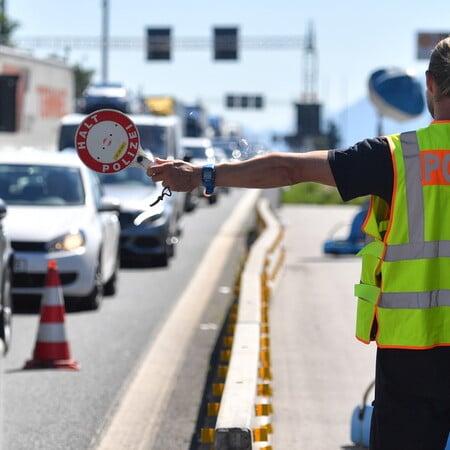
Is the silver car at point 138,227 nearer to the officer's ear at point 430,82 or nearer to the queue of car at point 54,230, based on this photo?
the queue of car at point 54,230

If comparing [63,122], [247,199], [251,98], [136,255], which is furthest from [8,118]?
[251,98]

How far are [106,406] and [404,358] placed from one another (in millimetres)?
5108

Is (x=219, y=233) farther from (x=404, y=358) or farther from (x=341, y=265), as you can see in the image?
(x=404, y=358)

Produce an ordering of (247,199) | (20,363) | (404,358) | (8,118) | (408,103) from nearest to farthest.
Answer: (404,358), (20,363), (408,103), (8,118), (247,199)

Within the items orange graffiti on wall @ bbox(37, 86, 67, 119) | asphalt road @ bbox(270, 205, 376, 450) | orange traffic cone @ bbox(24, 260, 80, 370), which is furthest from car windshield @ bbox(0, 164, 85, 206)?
orange graffiti on wall @ bbox(37, 86, 67, 119)

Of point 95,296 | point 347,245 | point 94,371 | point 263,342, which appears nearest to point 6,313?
point 94,371

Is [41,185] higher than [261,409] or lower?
higher

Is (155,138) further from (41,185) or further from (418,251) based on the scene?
(418,251)

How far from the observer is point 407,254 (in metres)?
4.10

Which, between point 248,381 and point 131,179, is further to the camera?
point 131,179

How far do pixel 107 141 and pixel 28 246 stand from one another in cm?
948

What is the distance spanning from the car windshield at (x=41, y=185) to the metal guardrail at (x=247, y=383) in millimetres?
2409

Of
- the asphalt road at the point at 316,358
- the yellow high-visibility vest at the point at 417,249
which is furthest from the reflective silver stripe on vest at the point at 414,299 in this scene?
the asphalt road at the point at 316,358

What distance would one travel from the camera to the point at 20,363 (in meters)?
10.6
